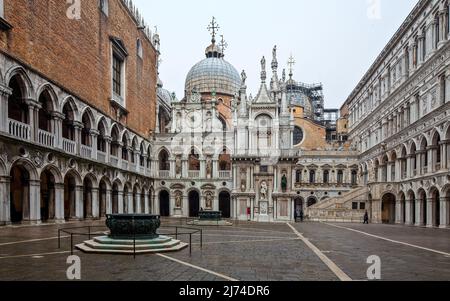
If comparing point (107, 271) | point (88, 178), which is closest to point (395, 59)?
point (88, 178)

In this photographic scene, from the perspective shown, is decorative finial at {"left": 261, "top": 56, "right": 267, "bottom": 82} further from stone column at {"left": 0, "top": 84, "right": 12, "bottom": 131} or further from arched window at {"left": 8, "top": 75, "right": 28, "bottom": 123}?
stone column at {"left": 0, "top": 84, "right": 12, "bottom": 131}

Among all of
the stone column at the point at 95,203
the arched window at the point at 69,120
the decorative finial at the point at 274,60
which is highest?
the decorative finial at the point at 274,60

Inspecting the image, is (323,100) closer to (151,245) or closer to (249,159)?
(249,159)

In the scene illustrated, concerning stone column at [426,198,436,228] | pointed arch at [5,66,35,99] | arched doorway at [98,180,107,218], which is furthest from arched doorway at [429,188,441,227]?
pointed arch at [5,66,35,99]

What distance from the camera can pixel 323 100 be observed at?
94.4 meters

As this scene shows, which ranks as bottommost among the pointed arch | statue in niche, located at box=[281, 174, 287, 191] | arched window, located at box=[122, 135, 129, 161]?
statue in niche, located at box=[281, 174, 287, 191]

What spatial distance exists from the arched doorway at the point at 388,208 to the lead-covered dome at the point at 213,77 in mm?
27115

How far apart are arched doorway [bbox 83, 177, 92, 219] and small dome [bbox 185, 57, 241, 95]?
1220 inches

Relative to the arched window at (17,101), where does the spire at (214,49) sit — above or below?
above

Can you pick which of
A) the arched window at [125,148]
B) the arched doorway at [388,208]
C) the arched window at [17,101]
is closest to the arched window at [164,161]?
the arched window at [125,148]

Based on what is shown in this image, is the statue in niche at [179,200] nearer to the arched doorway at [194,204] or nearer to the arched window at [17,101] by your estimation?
the arched doorway at [194,204]

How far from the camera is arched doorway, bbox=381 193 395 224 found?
43.8 meters

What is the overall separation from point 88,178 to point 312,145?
132 ft

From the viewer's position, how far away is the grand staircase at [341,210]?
142ft
